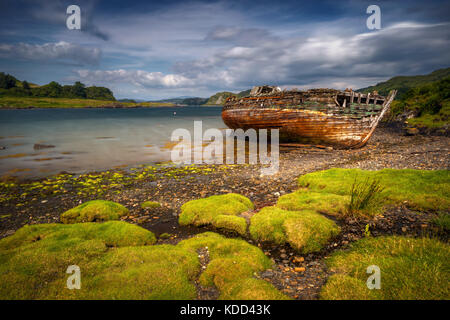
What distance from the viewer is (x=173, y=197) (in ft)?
34.8

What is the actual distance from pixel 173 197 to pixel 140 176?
4.95 meters

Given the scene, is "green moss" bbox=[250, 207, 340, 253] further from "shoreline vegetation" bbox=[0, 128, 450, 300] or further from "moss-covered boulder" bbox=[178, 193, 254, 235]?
"moss-covered boulder" bbox=[178, 193, 254, 235]

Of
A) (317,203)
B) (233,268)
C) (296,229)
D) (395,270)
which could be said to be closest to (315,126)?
(317,203)

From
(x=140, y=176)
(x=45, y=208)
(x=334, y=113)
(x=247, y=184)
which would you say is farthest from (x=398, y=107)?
(x=45, y=208)

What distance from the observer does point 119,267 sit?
15.5ft

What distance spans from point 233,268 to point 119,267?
8.25ft

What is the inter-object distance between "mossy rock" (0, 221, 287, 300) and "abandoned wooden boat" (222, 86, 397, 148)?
16.3 m

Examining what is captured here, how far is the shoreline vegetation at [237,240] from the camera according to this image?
4086 millimetres

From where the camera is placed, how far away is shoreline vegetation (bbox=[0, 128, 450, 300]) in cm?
409

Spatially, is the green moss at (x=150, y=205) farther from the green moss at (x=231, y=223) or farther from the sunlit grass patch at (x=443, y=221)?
the sunlit grass patch at (x=443, y=221)

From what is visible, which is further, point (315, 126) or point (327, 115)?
point (315, 126)

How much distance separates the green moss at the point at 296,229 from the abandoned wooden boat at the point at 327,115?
13989mm

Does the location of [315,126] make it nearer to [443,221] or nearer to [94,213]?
[443,221]

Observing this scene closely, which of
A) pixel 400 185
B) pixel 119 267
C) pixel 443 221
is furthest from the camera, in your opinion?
pixel 400 185
